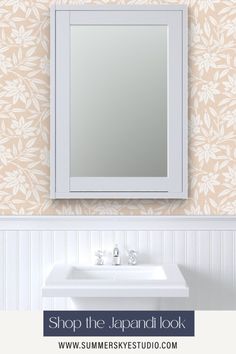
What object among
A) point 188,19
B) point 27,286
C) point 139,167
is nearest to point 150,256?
point 139,167

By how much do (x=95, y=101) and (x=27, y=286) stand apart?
81 centimetres

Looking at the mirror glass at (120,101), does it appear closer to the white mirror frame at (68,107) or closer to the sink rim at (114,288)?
the white mirror frame at (68,107)

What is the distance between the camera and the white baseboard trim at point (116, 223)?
2393 millimetres

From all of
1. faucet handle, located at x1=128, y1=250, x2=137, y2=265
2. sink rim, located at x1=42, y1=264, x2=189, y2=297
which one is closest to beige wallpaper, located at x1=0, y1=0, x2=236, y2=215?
faucet handle, located at x1=128, y1=250, x2=137, y2=265

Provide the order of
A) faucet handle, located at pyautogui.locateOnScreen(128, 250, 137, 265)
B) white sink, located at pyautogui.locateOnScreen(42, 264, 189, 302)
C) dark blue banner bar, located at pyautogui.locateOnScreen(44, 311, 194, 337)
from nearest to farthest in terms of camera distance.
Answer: white sink, located at pyautogui.locateOnScreen(42, 264, 189, 302) → dark blue banner bar, located at pyautogui.locateOnScreen(44, 311, 194, 337) → faucet handle, located at pyautogui.locateOnScreen(128, 250, 137, 265)

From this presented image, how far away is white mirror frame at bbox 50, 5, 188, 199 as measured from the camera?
236 centimetres

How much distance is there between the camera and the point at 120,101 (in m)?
2.38

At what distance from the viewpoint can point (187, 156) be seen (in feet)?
7.77

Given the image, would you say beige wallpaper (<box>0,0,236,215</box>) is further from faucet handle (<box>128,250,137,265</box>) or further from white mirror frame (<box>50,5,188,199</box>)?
faucet handle (<box>128,250,137,265</box>)

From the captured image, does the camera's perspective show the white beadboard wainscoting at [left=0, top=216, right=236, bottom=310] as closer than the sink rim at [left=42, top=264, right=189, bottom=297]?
No

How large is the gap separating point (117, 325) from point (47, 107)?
2.97 ft

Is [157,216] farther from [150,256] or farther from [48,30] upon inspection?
[48,30]

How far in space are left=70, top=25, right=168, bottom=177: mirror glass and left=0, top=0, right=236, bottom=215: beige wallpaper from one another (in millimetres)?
118

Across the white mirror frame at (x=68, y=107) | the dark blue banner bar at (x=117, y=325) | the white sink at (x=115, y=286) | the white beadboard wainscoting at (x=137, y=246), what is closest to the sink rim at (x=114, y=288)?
the white sink at (x=115, y=286)
